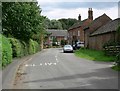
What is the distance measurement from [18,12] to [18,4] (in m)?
1.41

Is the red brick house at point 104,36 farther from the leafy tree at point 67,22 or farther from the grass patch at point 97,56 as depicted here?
the leafy tree at point 67,22

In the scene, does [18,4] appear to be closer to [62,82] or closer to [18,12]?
[18,12]

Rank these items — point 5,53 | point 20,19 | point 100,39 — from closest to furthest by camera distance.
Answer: point 5,53 < point 20,19 < point 100,39

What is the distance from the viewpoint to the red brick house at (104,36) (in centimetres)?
4961

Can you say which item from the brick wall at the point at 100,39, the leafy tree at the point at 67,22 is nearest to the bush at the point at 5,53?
the brick wall at the point at 100,39

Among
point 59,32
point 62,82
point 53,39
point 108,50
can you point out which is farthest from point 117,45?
point 59,32

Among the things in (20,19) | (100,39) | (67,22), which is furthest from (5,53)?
(67,22)

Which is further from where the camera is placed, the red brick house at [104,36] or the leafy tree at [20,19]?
the red brick house at [104,36]

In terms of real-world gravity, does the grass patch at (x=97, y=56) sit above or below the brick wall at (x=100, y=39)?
below

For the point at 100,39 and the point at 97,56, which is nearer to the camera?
the point at 97,56

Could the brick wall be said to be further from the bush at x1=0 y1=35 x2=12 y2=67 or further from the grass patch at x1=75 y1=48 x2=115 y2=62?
the bush at x1=0 y1=35 x2=12 y2=67

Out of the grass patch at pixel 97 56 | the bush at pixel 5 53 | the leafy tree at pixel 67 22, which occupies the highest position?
the leafy tree at pixel 67 22

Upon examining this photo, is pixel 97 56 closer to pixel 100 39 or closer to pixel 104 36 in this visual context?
pixel 104 36

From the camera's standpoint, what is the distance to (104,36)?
2201 inches
